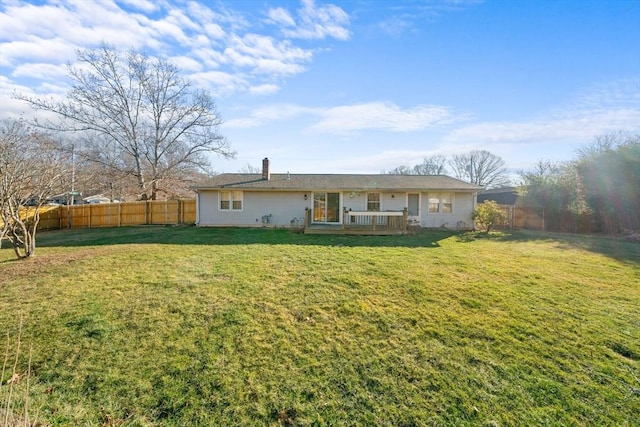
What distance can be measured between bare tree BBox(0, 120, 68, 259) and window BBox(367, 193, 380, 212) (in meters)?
12.7

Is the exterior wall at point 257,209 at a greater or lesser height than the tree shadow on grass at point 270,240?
greater

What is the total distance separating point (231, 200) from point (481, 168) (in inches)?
1914

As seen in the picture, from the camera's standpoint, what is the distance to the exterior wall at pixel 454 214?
613 inches

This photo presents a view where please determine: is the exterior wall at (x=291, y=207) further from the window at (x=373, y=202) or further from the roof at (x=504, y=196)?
the roof at (x=504, y=196)

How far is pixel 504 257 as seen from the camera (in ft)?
29.3

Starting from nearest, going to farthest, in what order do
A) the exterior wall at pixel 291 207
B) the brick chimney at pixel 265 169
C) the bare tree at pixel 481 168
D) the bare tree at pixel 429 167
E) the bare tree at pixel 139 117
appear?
the exterior wall at pixel 291 207
the brick chimney at pixel 265 169
the bare tree at pixel 139 117
the bare tree at pixel 481 168
the bare tree at pixel 429 167

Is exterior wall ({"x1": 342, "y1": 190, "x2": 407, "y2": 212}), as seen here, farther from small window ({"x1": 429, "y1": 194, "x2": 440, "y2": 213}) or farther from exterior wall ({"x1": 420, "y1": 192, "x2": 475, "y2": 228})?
small window ({"x1": 429, "y1": 194, "x2": 440, "y2": 213})

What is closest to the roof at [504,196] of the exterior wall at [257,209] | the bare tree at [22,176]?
the exterior wall at [257,209]

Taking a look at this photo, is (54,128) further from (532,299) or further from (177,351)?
(532,299)

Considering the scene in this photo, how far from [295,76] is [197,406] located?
1188cm

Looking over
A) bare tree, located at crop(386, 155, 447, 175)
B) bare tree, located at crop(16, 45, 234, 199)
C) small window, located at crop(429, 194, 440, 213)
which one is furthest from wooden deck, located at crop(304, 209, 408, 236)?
bare tree, located at crop(386, 155, 447, 175)

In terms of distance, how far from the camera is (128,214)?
1855 cm

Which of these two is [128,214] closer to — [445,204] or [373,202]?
[373,202]

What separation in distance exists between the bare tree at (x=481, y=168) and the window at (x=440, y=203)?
37671 millimetres
